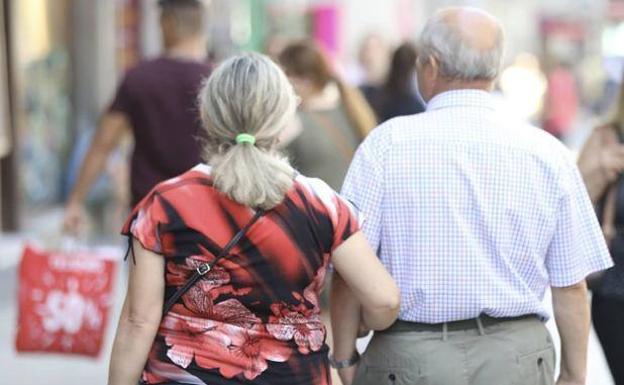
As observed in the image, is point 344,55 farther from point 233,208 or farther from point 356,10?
point 233,208

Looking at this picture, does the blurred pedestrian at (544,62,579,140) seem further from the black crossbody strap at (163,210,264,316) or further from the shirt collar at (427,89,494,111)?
the black crossbody strap at (163,210,264,316)

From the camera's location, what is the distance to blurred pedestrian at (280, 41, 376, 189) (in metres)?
6.87

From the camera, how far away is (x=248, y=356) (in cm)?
371

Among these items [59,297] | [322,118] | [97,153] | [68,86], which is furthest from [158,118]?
[68,86]

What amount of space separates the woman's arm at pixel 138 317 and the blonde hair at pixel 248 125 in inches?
10.4

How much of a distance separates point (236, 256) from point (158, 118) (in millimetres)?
2881

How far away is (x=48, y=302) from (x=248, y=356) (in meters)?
2.31

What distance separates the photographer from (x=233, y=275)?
12.1ft

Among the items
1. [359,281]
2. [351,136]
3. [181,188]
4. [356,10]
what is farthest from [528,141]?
[356,10]

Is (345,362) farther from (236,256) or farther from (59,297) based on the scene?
(59,297)

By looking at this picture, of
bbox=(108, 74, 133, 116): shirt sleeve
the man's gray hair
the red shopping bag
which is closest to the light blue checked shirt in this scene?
the man's gray hair

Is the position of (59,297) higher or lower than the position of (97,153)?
lower

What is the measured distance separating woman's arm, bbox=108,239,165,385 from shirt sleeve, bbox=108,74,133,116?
9.35ft

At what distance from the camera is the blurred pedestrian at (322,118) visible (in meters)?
6.87
